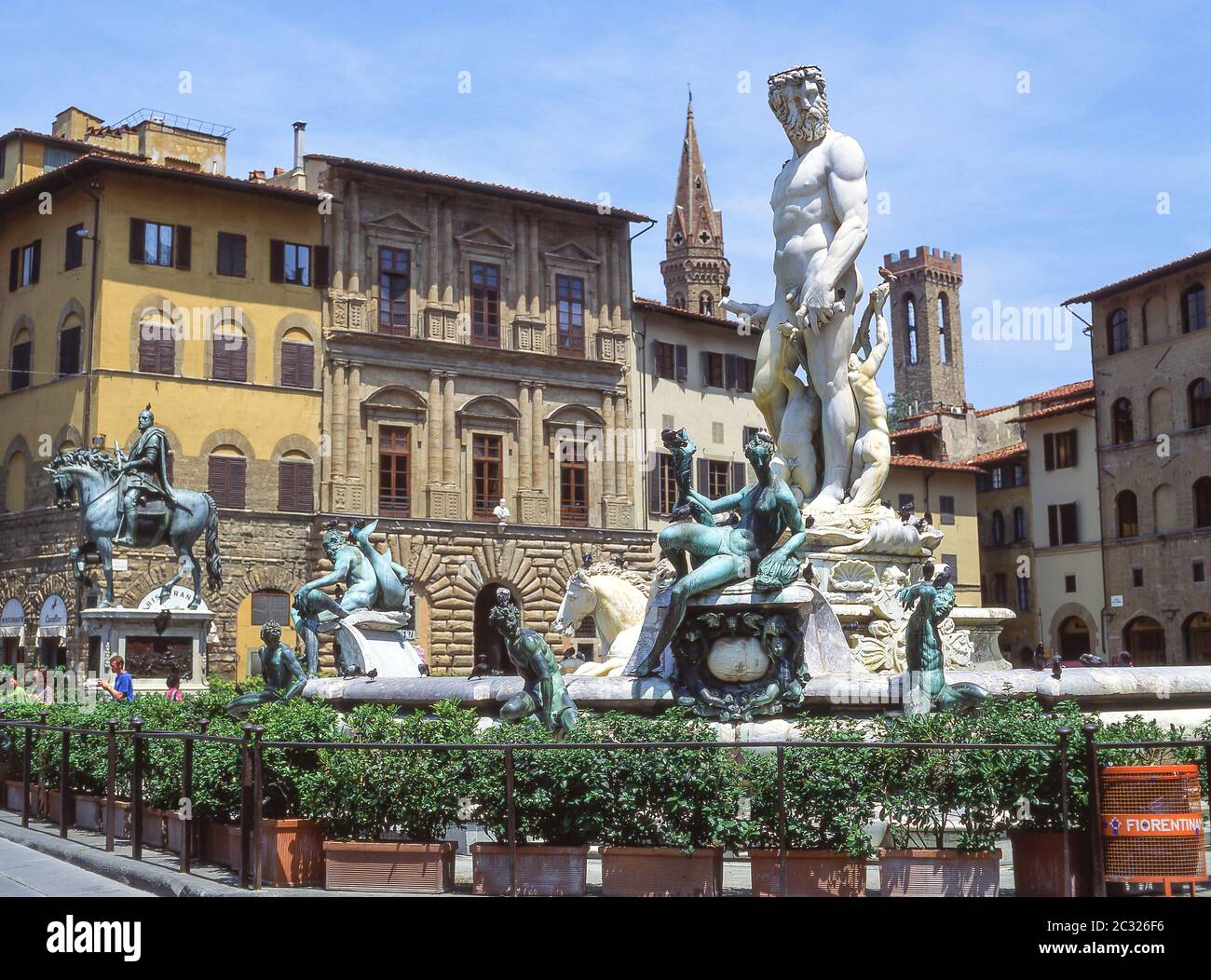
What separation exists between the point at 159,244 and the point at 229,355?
3.52 meters

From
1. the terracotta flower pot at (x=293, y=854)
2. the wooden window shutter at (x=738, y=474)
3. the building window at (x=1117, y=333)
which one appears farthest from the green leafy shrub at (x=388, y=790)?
the building window at (x=1117, y=333)

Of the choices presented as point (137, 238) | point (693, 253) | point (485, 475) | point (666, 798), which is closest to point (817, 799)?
point (666, 798)

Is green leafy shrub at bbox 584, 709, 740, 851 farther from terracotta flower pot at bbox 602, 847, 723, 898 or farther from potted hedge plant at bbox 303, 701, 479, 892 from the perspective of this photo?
potted hedge plant at bbox 303, 701, 479, 892

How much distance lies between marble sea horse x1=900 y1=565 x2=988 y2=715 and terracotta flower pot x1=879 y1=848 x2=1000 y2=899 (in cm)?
233

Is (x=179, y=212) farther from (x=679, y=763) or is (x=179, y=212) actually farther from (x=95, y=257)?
(x=679, y=763)

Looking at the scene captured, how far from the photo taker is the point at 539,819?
8.87 m

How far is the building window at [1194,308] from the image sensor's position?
54.3 metres

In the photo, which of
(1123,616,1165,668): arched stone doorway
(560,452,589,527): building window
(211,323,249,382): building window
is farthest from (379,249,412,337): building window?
(1123,616,1165,668): arched stone doorway

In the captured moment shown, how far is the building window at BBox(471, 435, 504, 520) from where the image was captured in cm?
4747

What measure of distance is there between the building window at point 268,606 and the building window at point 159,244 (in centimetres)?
928

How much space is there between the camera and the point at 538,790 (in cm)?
884

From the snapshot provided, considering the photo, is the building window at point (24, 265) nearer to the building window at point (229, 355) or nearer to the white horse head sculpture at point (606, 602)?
the building window at point (229, 355)
